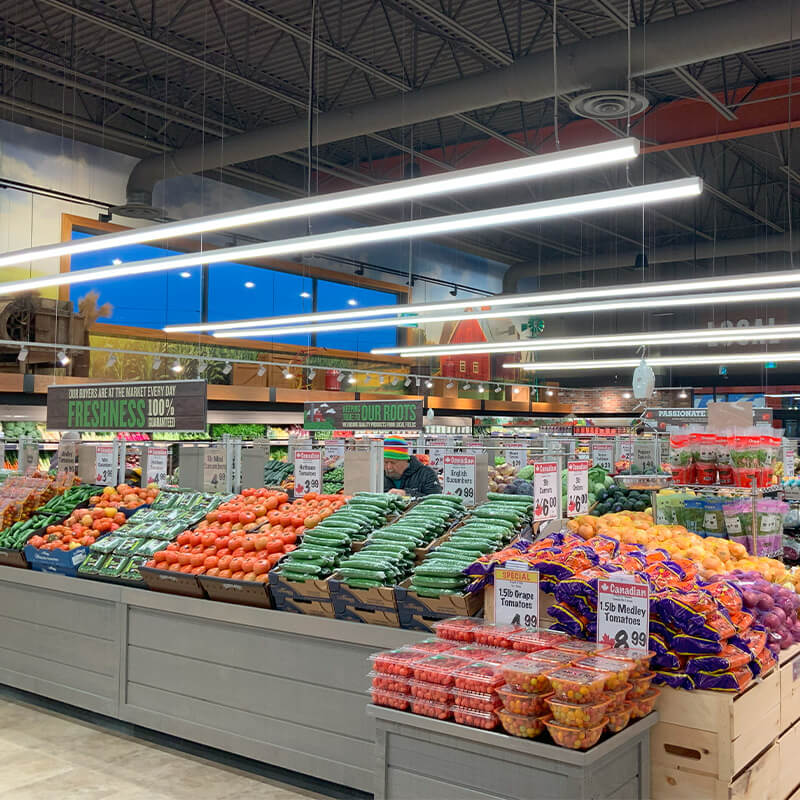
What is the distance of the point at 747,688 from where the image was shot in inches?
124

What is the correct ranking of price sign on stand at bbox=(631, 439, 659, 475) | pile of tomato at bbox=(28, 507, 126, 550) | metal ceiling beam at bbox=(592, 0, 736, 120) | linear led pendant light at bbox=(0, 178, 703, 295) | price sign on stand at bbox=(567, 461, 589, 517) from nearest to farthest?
linear led pendant light at bbox=(0, 178, 703, 295)
price sign on stand at bbox=(567, 461, 589, 517)
pile of tomato at bbox=(28, 507, 126, 550)
metal ceiling beam at bbox=(592, 0, 736, 120)
price sign on stand at bbox=(631, 439, 659, 475)

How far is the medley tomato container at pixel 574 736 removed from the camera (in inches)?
106

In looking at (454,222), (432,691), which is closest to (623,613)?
(432,691)

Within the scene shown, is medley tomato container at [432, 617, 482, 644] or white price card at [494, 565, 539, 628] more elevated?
white price card at [494, 565, 539, 628]

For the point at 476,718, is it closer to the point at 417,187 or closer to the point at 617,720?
the point at 617,720

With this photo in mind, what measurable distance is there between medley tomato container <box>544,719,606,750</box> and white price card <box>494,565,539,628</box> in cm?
79

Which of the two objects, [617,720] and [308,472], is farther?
[308,472]

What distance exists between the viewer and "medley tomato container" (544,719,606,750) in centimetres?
269

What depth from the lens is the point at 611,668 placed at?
291 cm

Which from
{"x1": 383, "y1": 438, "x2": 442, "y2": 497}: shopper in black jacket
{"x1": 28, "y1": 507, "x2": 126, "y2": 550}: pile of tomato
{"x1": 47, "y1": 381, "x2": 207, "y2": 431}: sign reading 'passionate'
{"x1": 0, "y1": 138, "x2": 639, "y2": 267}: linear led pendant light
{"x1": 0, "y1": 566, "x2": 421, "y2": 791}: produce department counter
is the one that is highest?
{"x1": 0, "y1": 138, "x2": 639, "y2": 267}: linear led pendant light

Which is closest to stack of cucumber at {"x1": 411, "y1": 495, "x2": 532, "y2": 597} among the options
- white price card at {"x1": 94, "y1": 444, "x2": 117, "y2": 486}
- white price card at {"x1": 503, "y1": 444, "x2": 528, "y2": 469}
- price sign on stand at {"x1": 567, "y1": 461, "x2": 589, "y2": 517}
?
price sign on stand at {"x1": 567, "y1": 461, "x2": 589, "y2": 517}

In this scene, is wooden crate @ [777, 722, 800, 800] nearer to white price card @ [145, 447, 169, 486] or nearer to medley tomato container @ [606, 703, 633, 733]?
medley tomato container @ [606, 703, 633, 733]

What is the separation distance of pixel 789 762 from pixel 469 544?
1726 mm

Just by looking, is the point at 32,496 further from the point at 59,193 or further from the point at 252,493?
the point at 59,193
